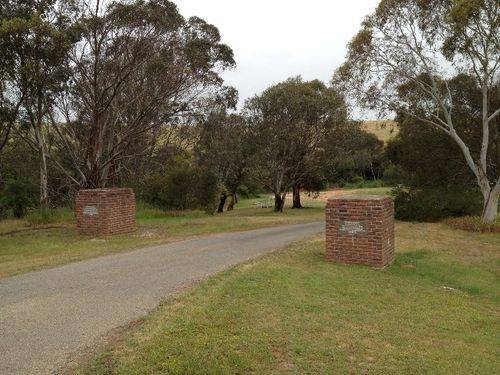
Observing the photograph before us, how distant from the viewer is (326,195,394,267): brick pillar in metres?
9.30

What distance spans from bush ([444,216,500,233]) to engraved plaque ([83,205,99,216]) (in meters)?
11.8

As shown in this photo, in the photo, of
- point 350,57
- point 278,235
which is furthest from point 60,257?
point 350,57

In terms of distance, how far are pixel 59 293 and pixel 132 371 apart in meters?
3.38

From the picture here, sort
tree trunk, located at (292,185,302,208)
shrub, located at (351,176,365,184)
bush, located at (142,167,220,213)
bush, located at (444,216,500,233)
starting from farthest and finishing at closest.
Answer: shrub, located at (351,176,365,184) < tree trunk, located at (292,185,302,208) < bush, located at (142,167,220,213) < bush, located at (444,216,500,233)

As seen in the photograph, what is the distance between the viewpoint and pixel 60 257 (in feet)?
33.2

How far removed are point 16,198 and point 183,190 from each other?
11.0 metres

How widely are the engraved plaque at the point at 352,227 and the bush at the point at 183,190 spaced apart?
49.3 feet

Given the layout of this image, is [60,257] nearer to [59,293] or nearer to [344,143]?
[59,293]

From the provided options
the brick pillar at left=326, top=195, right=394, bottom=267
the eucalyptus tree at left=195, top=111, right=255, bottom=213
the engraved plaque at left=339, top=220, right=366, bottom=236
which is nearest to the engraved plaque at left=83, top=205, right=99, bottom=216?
the brick pillar at left=326, top=195, right=394, bottom=267

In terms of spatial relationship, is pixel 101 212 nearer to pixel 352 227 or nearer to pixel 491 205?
pixel 352 227

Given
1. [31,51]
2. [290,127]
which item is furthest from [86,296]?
[290,127]

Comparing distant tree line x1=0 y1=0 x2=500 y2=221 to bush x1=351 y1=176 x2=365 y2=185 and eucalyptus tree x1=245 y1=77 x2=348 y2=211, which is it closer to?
eucalyptus tree x1=245 y1=77 x2=348 y2=211

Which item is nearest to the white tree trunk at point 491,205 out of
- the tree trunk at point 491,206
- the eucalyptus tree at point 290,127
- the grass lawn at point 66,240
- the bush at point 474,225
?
the tree trunk at point 491,206

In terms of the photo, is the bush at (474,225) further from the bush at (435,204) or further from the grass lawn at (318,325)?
the grass lawn at (318,325)
